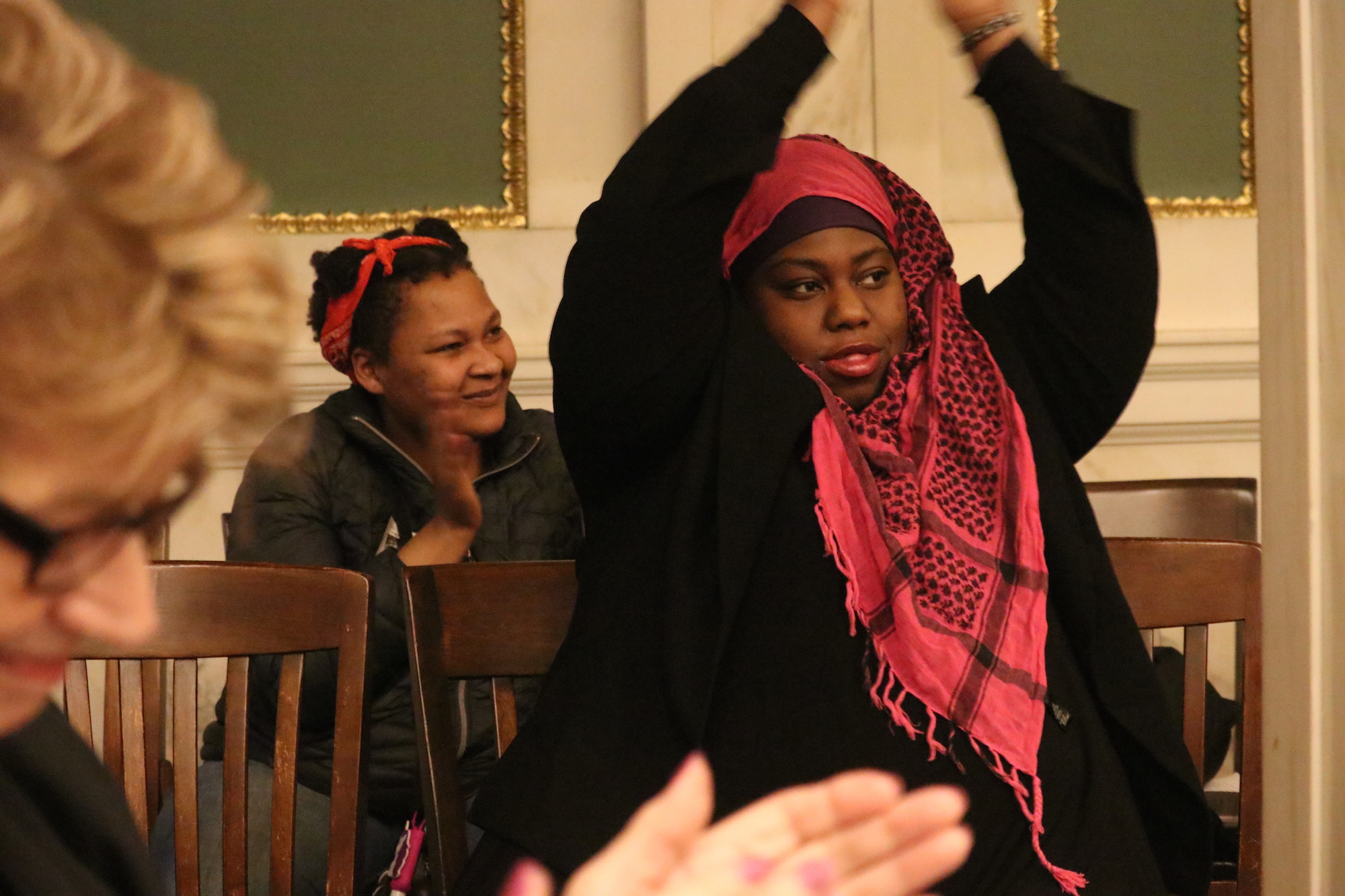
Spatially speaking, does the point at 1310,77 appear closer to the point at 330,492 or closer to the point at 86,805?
the point at 86,805

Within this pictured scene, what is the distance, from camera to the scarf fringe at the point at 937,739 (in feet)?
4.64

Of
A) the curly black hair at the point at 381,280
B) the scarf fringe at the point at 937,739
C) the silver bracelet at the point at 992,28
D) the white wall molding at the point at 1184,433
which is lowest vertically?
the scarf fringe at the point at 937,739

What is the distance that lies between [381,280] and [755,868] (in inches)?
71.5

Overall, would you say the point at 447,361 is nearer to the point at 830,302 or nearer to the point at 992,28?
the point at 830,302

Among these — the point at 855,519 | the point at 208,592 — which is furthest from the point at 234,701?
the point at 855,519

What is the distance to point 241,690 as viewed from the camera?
1.41 m

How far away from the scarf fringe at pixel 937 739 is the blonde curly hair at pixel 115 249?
0.98 m

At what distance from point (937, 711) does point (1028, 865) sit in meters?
0.18

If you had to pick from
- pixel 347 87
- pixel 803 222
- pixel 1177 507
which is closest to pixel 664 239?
pixel 803 222

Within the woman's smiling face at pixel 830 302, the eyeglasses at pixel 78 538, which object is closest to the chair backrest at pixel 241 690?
the woman's smiling face at pixel 830 302

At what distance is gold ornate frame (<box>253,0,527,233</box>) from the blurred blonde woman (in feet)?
7.59

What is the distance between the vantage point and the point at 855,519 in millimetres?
1587

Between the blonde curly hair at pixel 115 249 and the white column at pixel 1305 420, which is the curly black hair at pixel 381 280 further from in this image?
the blonde curly hair at pixel 115 249

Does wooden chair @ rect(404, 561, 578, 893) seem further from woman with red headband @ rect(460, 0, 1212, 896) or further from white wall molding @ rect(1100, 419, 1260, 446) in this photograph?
white wall molding @ rect(1100, 419, 1260, 446)
